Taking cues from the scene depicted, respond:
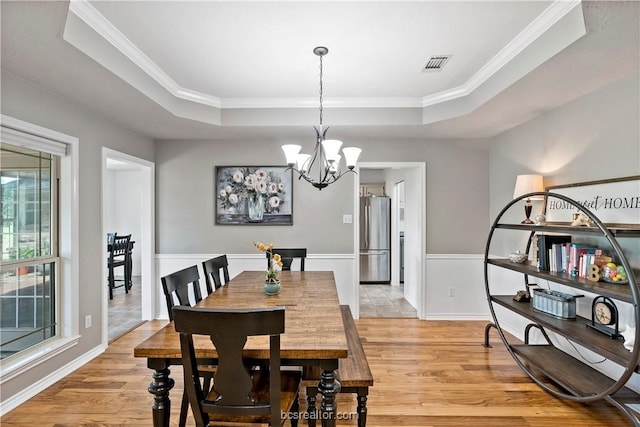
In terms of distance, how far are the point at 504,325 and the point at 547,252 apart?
1693mm

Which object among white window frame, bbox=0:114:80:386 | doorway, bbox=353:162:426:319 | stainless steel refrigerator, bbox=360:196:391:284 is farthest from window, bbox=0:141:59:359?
stainless steel refrigerator, bbox=360:196:391:284

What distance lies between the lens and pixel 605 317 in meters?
2.27

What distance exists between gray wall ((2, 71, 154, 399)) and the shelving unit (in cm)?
372

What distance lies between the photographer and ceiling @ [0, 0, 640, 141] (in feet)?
6.47

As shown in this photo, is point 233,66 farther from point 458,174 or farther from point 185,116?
point 458,174

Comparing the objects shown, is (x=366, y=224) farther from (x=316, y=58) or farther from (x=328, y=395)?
(x=328, y=395)

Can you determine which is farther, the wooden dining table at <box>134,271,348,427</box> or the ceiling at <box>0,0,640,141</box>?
the ceiling at <box>0,0,640,141</box>

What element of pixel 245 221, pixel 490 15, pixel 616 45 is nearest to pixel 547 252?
pixel 616 45

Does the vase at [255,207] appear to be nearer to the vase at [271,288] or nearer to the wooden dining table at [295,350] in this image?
the vase at [271,288]

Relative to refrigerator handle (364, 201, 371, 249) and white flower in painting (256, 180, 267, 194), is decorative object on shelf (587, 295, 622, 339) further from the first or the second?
refrigerator handle (364, 201, 371, 249)

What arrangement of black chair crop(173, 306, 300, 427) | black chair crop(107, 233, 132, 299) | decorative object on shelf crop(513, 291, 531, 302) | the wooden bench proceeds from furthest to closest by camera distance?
black chair crop(107, 233, 132, 299) < decorative object on shelf crop(513, 291, 531, 302) < the wooden bench < black chair crop(173, 306, 300, 427)

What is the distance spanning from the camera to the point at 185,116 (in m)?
3.45

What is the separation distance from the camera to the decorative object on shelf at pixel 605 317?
7.08ft

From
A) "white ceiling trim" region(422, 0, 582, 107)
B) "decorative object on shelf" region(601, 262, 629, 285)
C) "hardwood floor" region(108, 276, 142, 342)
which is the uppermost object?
"white ceiling trim" region(422, 0, 582, 107)
